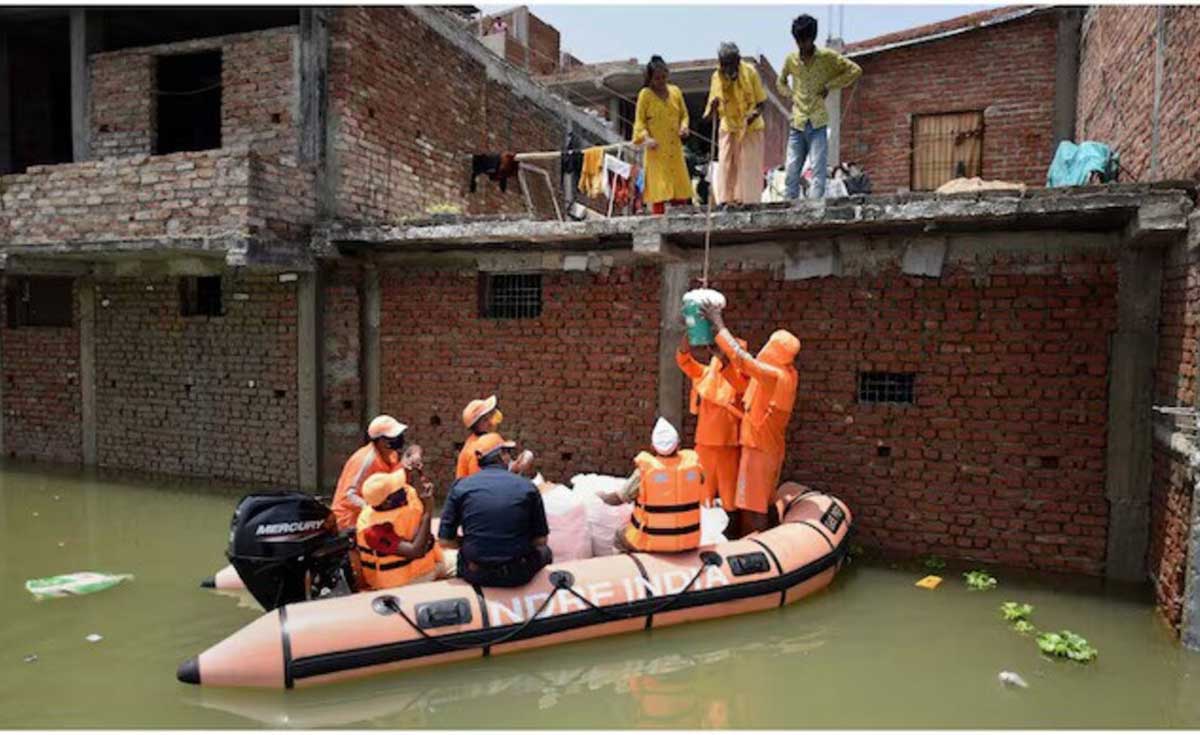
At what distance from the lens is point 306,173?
9.23 meters

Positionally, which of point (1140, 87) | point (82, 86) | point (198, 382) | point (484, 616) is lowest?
point (484, 616)

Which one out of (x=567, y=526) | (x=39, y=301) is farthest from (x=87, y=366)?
(x=567, y=526)

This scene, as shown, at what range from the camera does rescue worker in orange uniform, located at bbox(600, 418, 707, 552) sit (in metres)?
5.78

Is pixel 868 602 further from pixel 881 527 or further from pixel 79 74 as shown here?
pixel 79 74

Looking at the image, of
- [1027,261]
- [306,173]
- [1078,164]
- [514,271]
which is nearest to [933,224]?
[1027,261]

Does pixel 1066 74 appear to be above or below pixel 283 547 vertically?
above

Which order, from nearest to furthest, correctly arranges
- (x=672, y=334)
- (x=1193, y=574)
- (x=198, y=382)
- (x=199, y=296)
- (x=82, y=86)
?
(x=1193, y=574)
(x=672, y=334)
(x=82, y=86)
(x=198, y=382)
(x=199, y=296)

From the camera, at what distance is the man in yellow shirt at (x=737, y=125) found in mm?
7664

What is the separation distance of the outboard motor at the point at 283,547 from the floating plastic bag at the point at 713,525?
286 centimetres

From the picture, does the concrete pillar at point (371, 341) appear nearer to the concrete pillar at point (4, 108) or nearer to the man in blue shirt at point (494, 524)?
the man in blue shirt at point (494, 524)

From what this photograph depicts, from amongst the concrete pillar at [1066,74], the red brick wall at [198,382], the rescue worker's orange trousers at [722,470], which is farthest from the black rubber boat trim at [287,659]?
the concrete pillar at [1066,74]

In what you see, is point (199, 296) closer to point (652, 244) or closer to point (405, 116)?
point (405, 116)

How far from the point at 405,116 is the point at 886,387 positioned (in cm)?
702

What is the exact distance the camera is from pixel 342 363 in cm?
977
